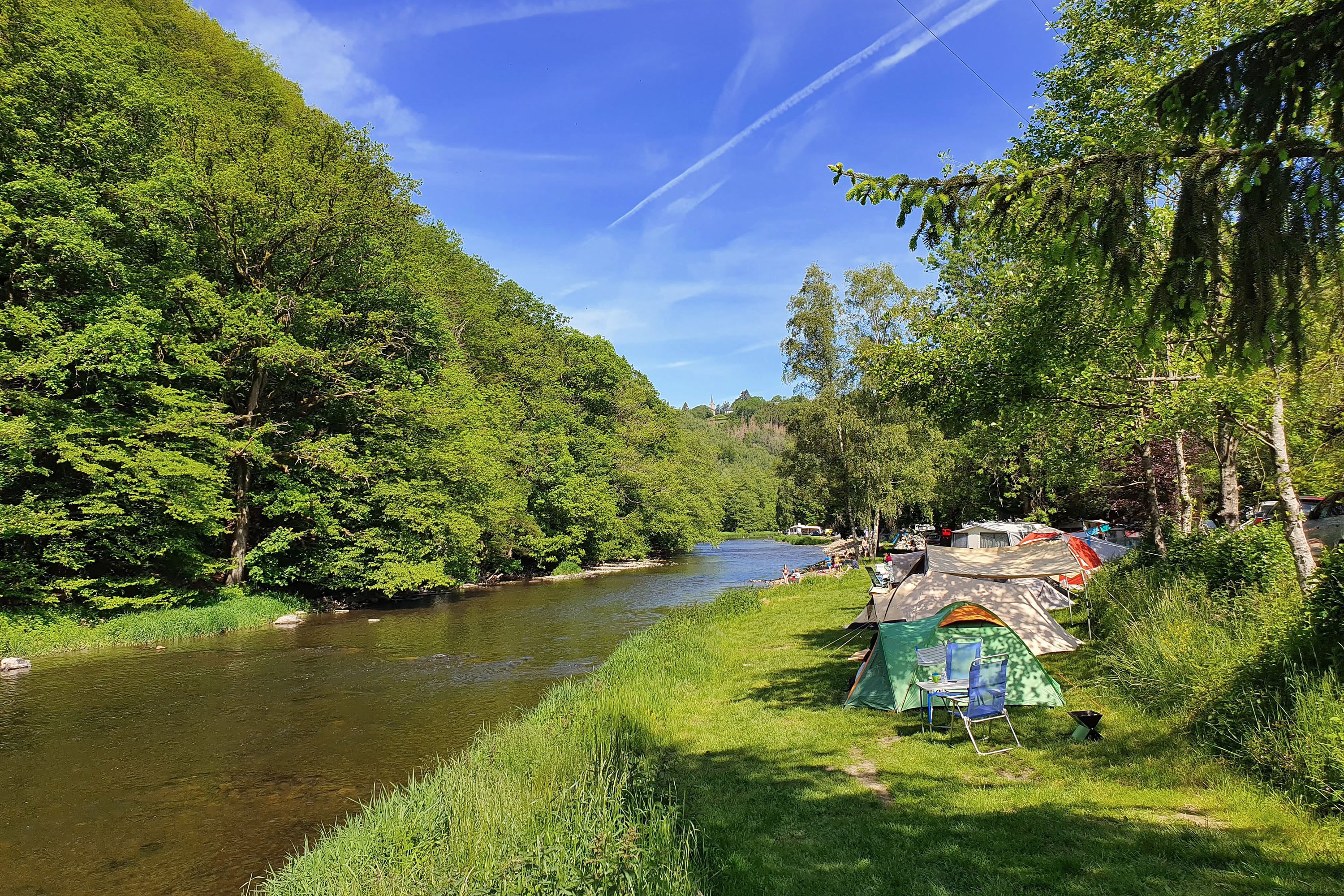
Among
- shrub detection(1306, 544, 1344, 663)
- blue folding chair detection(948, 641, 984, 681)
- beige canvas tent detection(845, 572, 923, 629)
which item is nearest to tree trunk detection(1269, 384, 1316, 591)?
shrub detection(1306, 544, 1344, 663)

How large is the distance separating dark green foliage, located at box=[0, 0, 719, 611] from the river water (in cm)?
369

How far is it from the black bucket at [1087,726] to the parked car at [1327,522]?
389 inches

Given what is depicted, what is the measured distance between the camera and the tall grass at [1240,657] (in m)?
5.65

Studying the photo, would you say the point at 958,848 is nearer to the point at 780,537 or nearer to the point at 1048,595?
the point at 1048,595

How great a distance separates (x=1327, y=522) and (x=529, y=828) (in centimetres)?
1905

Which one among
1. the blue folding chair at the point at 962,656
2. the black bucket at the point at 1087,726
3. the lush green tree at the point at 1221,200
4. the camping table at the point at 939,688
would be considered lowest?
the black bucket at the point at 1087,726

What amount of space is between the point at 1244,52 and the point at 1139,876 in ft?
17.5

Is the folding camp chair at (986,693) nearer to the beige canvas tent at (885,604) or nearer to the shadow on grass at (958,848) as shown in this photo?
the shadow on grass at (958,848)

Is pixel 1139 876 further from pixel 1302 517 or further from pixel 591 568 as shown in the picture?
pixel 591 568

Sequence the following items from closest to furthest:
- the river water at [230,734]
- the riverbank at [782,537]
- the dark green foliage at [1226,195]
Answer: the dark green foliage at [1226,195] → the river water at [230,734] → the riverbank at [782,537]

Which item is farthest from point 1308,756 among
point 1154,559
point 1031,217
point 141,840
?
point 141,840

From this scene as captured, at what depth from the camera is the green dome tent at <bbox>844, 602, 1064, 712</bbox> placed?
935cm

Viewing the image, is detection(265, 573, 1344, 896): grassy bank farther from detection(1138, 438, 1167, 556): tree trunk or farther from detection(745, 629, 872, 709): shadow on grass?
detection(1138, 438, 1167, 556): tree trunk

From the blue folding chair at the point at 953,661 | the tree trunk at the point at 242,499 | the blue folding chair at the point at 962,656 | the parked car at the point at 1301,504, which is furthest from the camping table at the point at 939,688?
the tree trunk at the point at 242,499
